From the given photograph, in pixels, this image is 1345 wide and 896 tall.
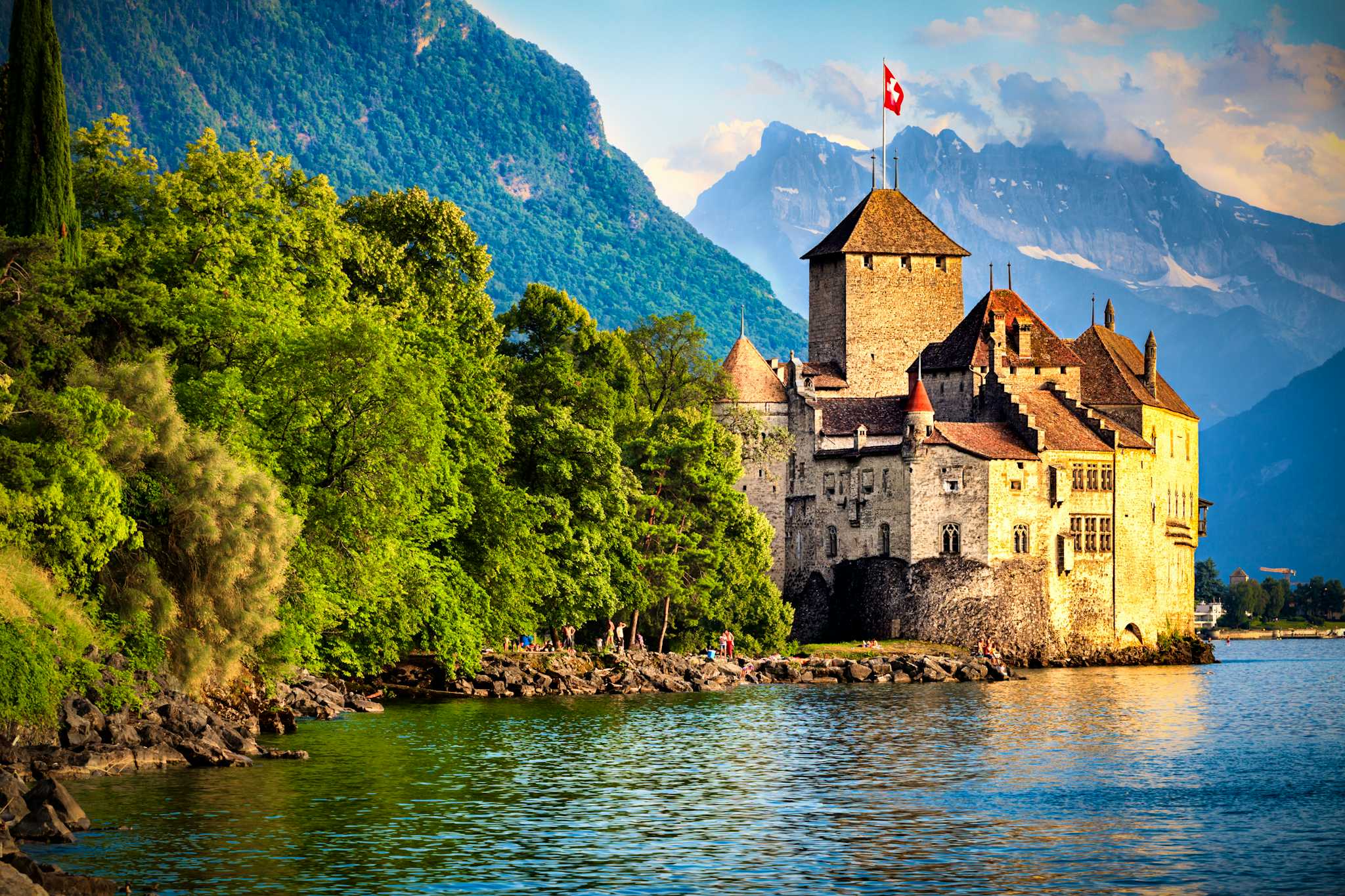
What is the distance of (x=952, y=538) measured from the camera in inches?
3516

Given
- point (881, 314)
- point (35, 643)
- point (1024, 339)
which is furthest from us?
point (881, 314)

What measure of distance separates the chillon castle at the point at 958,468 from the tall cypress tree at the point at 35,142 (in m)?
51.2

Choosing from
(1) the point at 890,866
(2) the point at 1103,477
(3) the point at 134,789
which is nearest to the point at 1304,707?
(2) the point at 1103,477

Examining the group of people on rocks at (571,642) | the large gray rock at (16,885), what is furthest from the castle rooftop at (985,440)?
the large gray rock at (16,885)

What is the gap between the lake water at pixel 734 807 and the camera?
28266 millimetres

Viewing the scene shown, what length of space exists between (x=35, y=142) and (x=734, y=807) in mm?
26696

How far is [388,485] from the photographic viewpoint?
161 ft

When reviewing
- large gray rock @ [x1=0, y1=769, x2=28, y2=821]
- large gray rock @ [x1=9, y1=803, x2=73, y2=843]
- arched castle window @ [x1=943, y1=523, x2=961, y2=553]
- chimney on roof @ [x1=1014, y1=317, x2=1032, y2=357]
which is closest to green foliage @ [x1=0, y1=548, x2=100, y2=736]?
large gray rock @ [x1=0, y1=769, x2=28, y2=821]

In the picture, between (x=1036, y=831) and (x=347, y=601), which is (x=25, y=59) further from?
(x=1036, y=831)

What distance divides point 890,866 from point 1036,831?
5.24 m

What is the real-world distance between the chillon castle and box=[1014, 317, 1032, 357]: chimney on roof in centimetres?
11

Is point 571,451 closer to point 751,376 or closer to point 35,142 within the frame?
point 35,142

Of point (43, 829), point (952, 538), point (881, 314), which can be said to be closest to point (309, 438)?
point (43, 829)

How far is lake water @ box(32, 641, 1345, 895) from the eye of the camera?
1113 inches
